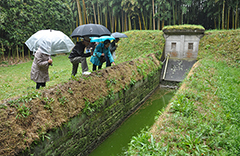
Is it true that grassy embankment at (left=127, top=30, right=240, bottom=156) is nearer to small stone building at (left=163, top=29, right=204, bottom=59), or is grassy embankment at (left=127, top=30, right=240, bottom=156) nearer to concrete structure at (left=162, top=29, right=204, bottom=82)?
concrete structure at (left=162, top=29, right=204, bottom=82)

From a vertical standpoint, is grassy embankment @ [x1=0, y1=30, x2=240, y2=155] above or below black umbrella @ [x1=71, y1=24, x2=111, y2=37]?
below

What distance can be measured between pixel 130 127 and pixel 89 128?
1.92m

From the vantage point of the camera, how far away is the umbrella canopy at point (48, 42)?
3.99 meters

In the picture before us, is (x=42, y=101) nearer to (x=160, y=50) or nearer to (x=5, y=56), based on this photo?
(x=160, y=50)

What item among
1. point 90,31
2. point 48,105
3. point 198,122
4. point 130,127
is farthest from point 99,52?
point 198,122

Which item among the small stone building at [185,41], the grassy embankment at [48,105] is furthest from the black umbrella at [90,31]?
the small stone building at [185,41]

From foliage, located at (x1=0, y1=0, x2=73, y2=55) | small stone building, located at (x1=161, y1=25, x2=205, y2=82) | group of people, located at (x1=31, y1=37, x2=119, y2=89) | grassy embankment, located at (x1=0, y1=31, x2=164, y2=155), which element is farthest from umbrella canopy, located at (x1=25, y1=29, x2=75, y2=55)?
foliage, located at (x1=0, y1=0, x2=73, y2=55)

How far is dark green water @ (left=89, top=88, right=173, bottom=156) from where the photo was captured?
15.2 feet

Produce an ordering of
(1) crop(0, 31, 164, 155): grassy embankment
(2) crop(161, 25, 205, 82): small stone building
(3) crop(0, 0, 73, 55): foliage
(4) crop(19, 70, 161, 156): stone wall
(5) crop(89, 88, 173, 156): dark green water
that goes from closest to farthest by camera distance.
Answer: (1) crop(0, 31, 164, 155): grassy embankment, (4) crop(19, 70, 161, 156): stone wall, (5) crop(89, 88, 173, 156): dark green water, (2) crop(161, 25, 205, 82): small stone building, (3) crop(0, 0, 73, 55): foliage

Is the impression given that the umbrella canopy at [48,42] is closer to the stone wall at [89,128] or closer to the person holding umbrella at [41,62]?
the person holding umbrella at [41,62]

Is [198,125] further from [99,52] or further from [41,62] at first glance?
[41,62]

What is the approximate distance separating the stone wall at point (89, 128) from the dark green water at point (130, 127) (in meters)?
0.18

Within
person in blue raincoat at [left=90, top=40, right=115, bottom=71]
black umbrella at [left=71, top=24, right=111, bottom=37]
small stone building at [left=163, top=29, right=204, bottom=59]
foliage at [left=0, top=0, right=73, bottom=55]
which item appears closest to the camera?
black umbrella at [left=71, top=24, right=111, bottom=37]

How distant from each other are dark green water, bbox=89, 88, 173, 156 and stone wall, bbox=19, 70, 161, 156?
185 millimetres
